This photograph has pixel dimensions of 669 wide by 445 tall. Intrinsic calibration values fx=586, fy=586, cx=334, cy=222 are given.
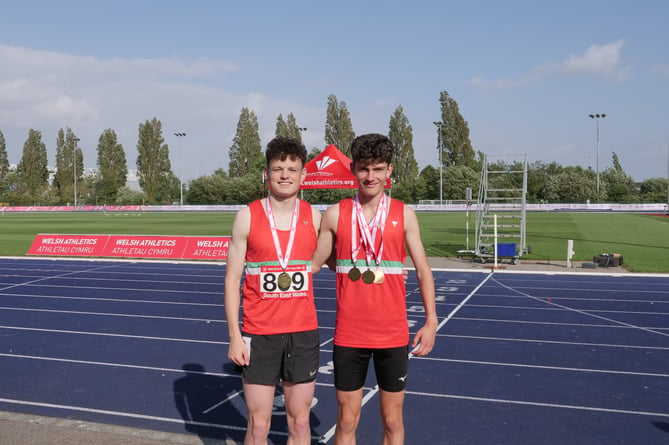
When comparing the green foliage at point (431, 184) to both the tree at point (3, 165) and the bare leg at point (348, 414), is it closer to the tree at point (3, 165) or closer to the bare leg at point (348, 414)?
the tree at point (3, 165)

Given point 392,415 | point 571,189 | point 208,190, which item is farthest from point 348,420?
point 208,190

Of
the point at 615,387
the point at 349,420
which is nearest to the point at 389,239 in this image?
the point at 349,420

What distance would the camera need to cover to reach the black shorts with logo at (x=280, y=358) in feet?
9.82

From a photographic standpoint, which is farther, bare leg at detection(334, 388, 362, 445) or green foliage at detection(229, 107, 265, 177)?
green foliage at detection(229, 107, 265, 177)

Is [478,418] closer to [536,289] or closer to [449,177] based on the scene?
[536,289]

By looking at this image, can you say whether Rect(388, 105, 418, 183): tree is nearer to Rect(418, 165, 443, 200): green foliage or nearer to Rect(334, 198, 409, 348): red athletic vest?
Rect(418, 165, 443, 200): green foliage

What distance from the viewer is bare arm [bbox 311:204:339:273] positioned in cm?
309

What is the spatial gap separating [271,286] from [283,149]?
2.37 feet

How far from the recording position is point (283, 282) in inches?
120

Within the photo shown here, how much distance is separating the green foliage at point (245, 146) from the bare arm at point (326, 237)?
7874 cm

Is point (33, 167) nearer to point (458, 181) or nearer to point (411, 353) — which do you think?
point (458, 181)

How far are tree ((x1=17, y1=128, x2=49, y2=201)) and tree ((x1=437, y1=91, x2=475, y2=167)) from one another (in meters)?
58.6

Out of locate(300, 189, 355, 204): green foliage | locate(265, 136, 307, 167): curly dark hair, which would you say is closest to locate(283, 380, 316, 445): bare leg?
locate(265, 136, 307, 167): curly dark hair

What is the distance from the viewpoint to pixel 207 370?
20.3ft
